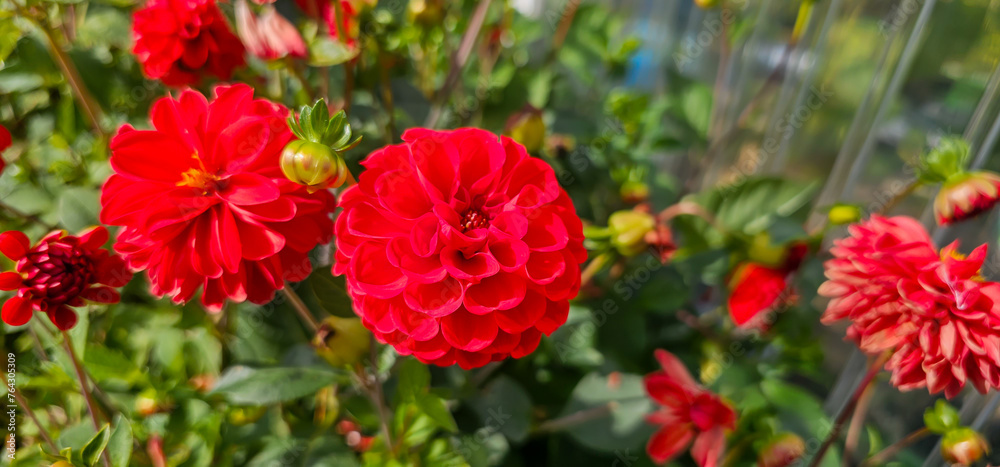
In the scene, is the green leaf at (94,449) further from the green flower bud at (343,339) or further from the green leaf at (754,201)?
the green leaf at (754,201)

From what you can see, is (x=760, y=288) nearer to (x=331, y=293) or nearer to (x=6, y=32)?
(x=331, y=293)

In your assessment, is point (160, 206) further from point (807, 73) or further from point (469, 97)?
point (807, 73)

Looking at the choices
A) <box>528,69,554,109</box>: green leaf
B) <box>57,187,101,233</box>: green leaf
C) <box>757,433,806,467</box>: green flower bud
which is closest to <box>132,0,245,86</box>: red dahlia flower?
<box>57,187,101,233</box>: green leaf

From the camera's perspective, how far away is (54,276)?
325 millimetres

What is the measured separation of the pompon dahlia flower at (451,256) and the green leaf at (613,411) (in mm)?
267

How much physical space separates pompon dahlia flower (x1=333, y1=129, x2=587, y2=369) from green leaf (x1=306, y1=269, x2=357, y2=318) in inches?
2.6

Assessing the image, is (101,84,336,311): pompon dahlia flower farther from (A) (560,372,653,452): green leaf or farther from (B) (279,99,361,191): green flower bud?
(A) (560,372,653,452): green leaf

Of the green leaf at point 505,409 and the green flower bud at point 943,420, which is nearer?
the green flower bud at point 943,420

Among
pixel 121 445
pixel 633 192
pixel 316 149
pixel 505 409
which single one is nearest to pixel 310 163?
pixel 316 149

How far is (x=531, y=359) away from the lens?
2.07ft

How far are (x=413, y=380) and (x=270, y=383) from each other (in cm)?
11

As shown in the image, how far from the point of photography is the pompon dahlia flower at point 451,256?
Result: 30 centimetres

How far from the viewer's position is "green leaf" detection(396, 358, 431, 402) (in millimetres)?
417

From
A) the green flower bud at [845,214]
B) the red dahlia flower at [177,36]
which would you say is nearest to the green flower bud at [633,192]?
the green flower bud at [845,214]
